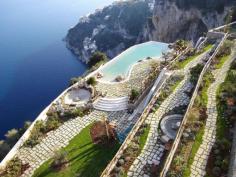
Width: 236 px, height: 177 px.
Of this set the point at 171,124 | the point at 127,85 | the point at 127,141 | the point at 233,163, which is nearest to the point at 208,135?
the point at 171,124

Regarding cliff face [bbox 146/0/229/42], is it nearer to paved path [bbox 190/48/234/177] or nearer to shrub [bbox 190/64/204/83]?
shrub [bbox 190/64/204/83]

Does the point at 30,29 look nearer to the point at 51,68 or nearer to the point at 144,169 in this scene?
the point at 51,68

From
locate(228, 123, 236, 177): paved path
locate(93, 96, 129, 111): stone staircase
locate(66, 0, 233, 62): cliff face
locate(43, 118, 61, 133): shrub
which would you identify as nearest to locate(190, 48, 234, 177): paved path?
locate(228, 123, 236, 177): paved path

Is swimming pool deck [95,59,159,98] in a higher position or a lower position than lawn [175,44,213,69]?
lower

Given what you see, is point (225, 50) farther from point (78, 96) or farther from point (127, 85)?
point (78, 96)

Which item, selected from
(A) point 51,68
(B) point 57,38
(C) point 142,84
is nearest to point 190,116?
(C) point 142,84

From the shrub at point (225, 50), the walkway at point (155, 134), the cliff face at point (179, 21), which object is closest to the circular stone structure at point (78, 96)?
the walkway at point (155, 134)
